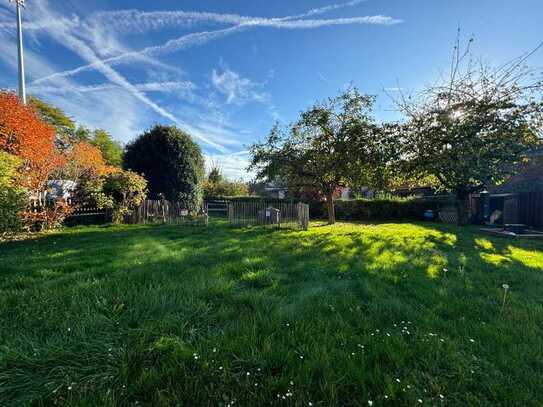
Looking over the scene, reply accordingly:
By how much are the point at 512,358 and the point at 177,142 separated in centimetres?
1622

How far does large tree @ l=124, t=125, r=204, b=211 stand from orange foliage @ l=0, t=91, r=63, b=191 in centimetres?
600

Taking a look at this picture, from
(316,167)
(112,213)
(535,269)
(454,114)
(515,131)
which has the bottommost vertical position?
(535,269)

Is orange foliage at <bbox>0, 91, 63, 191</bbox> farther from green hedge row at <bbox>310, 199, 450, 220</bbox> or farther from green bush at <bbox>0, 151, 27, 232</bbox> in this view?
green hedge row at <bbox>310, 199, 450, 220</bbox>

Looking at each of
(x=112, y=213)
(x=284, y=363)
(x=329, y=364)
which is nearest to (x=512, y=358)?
(x=329, y=364)

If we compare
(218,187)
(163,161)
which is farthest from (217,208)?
(163,161)

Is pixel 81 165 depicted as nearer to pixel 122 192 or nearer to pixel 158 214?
pixel 122 192

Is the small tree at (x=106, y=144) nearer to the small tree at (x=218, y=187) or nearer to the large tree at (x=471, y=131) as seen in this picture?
the small tree at (x=218, y=187)

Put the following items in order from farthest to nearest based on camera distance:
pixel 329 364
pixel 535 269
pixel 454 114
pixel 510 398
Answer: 1. pixel 454 114
2. pixel 535 269
3. pixel 329 364
4. pixel 510 398

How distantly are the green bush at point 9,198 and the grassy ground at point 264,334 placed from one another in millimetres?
2646

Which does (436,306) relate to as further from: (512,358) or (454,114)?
(454,114)

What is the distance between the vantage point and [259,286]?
373cm

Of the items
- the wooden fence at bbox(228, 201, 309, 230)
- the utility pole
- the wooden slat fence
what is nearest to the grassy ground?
the wooden fence at bbox(228, 201, 309, 230)

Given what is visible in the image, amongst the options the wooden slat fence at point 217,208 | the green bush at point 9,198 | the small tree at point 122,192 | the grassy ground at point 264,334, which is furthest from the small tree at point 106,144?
the grassy ground at point 264,334

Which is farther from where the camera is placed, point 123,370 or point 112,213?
point 112,213
